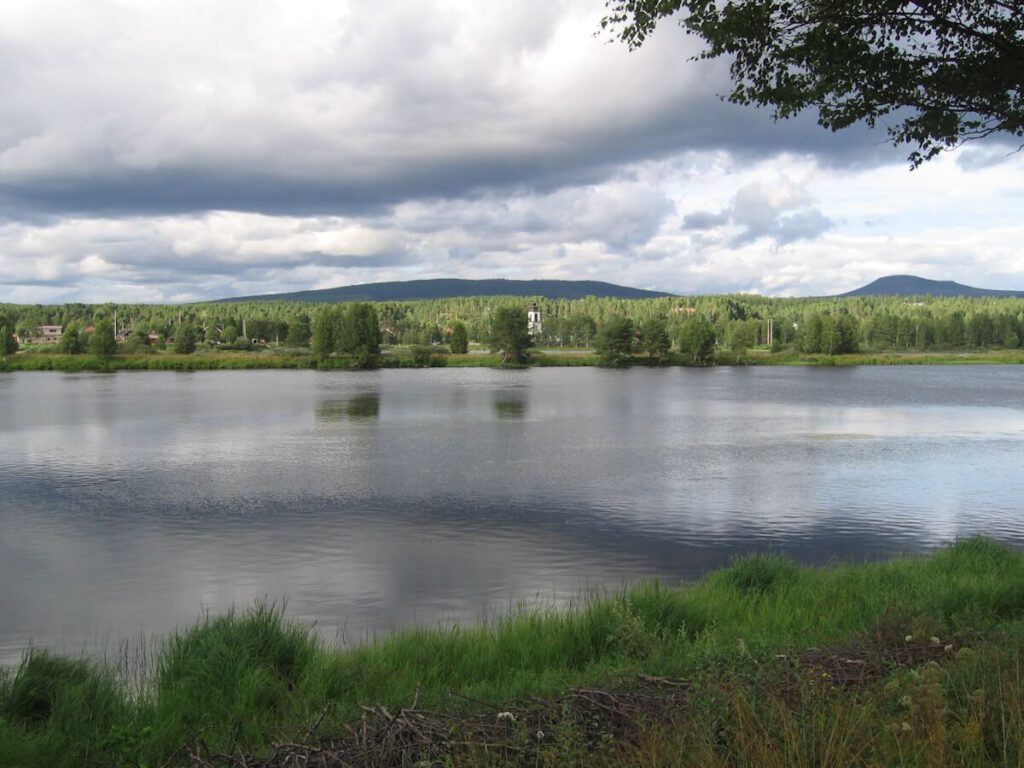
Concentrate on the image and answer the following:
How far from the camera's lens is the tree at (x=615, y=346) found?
13912 centimetres

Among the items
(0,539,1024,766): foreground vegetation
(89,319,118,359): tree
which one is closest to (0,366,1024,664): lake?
(0,539,1024,766): foreground vegetation

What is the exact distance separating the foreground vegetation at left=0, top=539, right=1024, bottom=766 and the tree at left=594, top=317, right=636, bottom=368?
127 m

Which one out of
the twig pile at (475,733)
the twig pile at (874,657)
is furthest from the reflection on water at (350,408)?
the twig pile at (475,733)

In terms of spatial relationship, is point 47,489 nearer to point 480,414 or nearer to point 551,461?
point 551,461

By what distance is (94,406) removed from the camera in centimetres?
6059

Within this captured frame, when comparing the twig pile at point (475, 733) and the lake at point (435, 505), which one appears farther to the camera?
the lake at point (435, 505)

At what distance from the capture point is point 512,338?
140 m

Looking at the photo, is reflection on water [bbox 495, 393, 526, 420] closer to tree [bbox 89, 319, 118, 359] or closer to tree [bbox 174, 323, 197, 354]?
tree [bbox 89, 319, 118, 359]

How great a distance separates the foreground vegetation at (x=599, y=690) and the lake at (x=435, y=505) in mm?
3541

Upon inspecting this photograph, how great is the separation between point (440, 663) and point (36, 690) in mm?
4127

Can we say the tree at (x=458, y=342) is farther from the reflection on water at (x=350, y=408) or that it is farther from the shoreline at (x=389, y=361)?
the reflection on water at (x=350, y=408)

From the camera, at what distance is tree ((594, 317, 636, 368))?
139m

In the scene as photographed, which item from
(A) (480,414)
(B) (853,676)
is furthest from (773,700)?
(A) (480,414)

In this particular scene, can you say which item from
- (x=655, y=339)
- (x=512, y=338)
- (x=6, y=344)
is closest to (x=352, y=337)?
(x=512, y=338)
